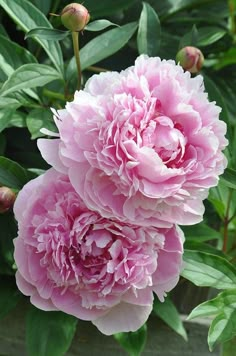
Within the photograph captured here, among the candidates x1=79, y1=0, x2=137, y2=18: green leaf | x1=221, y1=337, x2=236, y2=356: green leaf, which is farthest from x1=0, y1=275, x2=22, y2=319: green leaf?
x1=79, y1=0, x2=137, y2=18: green leaf

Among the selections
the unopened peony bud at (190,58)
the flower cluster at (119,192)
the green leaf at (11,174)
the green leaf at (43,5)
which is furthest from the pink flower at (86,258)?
the green leaf at (43,5)

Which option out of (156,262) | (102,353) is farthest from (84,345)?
(156,262)

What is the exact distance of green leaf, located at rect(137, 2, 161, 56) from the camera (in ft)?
3.14

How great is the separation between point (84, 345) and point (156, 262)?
331 millimetres

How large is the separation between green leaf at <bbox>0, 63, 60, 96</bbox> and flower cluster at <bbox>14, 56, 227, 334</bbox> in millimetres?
125

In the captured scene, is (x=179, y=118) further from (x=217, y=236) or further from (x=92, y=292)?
(x=217, y=236)

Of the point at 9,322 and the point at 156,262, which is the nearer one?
the point at 156,262

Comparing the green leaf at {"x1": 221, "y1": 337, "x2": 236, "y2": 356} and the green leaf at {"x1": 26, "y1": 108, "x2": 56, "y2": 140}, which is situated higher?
the green leaf at {"x1": 26, "y1": 108, "x2": 56, "y2": 140}

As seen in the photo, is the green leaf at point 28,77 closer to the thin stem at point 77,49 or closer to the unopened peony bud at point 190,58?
the thin stem at point 77,49

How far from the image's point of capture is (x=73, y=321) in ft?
2.98

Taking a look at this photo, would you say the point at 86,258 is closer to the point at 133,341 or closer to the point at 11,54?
the point at 133,341

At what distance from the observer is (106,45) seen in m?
0.96

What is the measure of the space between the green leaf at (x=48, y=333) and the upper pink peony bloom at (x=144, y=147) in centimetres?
24

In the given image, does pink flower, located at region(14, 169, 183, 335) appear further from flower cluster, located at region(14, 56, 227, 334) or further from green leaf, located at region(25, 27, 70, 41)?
green leaf, located at region(25, 27, 70, 41)
